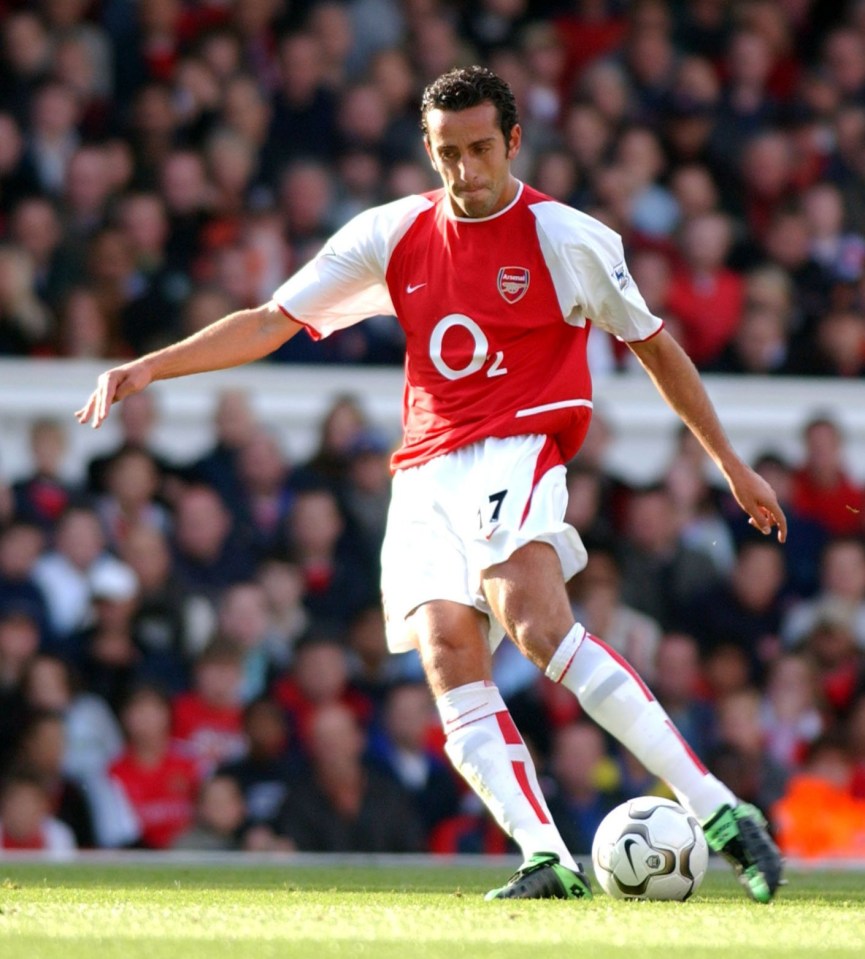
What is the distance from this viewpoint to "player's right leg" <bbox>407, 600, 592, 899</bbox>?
5504mm

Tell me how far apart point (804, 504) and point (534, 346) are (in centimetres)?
595

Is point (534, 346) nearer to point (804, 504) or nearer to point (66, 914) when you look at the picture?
point (66, 914)

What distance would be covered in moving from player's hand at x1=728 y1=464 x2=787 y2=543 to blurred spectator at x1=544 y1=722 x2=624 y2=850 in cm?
393

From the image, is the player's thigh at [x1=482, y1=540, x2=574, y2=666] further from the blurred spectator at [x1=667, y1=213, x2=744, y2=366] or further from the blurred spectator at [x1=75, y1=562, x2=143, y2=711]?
the blurred spectator at [x1=667, y1=213, x2=744, y2=366]

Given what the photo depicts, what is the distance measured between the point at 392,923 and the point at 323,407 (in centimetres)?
677

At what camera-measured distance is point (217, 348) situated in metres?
5.93

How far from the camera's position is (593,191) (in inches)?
496

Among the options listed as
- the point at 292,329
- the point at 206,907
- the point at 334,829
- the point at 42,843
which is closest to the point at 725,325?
the point at 334,829

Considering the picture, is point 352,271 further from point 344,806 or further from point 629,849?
point 344,806

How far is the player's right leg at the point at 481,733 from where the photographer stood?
5.50m

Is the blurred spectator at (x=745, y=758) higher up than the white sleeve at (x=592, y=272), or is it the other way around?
the white sleeve at (x=592, y=272)

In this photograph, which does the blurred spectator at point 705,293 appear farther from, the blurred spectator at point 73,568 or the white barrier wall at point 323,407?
the blurred spectator at point 73,568

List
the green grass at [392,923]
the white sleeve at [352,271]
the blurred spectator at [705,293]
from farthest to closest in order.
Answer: the blurred spectator at [705,293] < the white sleeve at [352,271] < the green grass at [392,923]

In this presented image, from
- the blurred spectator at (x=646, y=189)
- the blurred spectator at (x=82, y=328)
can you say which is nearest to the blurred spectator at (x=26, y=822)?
the blurred spectator at (x=82, y=328)
